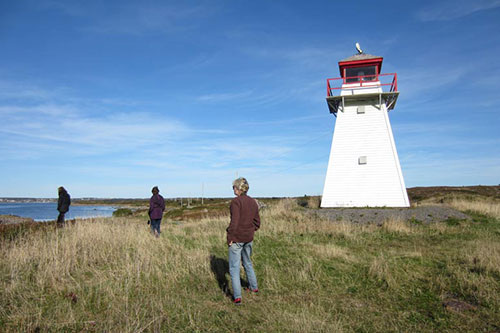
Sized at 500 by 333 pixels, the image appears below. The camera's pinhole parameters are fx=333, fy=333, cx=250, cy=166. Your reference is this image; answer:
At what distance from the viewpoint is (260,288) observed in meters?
6.12

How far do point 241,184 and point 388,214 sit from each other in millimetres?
12232

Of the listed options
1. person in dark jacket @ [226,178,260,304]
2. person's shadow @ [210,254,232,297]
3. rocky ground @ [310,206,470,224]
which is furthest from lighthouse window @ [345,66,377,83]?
person in dark jacket @ [226,178,260,304]

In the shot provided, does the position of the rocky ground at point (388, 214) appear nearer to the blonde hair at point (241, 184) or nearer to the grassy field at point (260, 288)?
the grassy field at point (260, 288)

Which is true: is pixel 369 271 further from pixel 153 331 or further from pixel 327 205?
pixel 327 205

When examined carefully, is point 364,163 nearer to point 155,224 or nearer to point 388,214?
point 388,214

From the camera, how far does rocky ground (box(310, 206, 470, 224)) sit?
14.9m

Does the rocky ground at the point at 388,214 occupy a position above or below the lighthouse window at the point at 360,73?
below

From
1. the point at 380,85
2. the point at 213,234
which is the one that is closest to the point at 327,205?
the point at 380,85

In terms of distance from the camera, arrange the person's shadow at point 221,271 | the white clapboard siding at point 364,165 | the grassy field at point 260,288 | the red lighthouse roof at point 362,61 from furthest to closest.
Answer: the red lighthouse roof at point 362,61
the white clapboard siding at point 364,165
the person's shadow at point 221,271
the grassy field at point 260,288

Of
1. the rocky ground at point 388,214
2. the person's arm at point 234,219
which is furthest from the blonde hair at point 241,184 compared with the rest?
the rocky ground at point 388,214

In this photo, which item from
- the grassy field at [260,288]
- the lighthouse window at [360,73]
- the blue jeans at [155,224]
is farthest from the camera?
the lighthouse window at [360,73]

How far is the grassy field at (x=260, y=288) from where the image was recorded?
4.45 m

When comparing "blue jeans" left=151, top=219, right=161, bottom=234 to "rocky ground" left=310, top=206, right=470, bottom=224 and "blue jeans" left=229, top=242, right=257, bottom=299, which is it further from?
"rocky ground" left=310, top=206, right=470, bottom=224

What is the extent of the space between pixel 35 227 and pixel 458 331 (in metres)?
15.1
